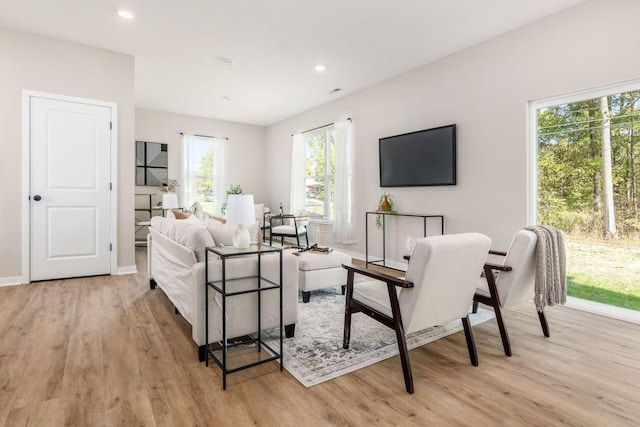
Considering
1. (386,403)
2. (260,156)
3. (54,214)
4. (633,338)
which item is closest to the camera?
(386,403)

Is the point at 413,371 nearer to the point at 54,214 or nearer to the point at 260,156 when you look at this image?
the point at 54,214

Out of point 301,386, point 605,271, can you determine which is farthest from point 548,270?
point 301,386

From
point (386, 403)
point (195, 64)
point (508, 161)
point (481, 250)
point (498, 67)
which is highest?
point (195, 64)

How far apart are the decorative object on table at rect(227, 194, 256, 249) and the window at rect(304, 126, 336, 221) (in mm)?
4144

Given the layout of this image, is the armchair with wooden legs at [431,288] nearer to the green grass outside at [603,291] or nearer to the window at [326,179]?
the green grass outside at [603,291]

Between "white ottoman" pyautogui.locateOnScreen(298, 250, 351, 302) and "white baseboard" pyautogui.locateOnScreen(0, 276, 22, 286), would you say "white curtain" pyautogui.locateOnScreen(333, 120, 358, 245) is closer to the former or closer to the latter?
"white ottoman" pyautogui.locateOnScreen(298, 250, 351, 302)

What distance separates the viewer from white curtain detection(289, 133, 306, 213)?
277 inches

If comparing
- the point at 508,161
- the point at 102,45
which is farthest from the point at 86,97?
the point at 508,161

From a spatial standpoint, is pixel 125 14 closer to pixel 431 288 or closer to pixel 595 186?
pixel 431 288

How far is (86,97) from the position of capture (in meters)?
4.23

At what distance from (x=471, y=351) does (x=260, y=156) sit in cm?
703

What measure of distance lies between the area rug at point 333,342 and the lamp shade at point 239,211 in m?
0.90

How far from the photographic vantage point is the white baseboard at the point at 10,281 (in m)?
3.89

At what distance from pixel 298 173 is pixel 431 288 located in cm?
543
